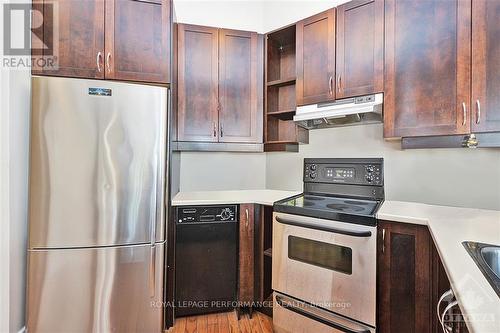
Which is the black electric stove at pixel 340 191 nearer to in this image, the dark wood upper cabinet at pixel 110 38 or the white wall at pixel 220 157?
the white wall at pixel 220 157

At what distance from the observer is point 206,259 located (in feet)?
7.07

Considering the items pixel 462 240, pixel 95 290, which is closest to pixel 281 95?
pixel 462 240

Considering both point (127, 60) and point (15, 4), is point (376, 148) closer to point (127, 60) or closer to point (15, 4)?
point (127, 60)

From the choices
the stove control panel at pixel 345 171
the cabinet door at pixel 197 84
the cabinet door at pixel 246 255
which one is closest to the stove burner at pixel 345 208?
the stove control panel at pixel 345 171

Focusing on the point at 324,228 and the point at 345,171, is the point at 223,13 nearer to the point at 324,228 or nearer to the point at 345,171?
the point at 345,171

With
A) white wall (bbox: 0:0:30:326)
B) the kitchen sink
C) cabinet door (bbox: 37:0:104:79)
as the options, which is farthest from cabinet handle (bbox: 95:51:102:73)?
the kitchen sink

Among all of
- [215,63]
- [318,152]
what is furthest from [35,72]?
[318,152]

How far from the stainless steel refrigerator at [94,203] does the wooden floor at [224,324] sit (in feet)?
1.13

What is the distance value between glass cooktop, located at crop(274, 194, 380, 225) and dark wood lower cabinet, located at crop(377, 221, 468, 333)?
12cm

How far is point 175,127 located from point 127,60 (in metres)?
0.59

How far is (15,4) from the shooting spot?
1.72 metres

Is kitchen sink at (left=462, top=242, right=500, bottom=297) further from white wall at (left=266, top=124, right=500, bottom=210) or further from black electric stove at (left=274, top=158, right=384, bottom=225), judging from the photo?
white wall at (left=266, top=124, right=500, bottom=210)

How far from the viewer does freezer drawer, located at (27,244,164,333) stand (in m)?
1.68

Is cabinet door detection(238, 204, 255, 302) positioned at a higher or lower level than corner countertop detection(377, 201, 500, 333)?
lower
